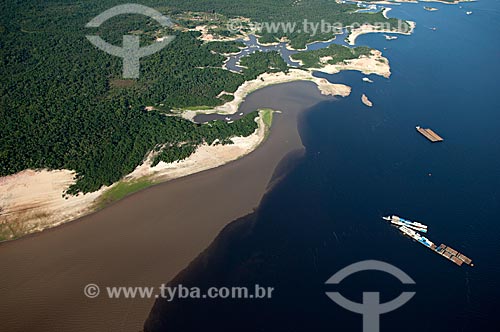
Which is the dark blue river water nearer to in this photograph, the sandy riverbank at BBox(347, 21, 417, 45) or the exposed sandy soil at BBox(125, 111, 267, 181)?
the exposed sandy soil at BBox(125, 111, 267, 181)

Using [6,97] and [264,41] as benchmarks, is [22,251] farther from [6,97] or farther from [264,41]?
[264,41]

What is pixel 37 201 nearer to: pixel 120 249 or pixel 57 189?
pixel 57 189

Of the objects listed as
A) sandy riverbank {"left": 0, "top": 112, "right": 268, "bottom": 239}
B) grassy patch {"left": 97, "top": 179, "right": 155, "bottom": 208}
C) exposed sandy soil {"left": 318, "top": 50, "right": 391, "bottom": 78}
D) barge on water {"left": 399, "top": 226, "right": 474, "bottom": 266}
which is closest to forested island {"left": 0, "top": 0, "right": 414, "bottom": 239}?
sandy riverbank {"left": 0, "top": 112, "right": 268, "bottom": 239}

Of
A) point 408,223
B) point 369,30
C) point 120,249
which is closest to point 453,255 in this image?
point 408,223

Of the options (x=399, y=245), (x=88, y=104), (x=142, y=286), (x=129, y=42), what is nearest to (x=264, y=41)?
(x=129, y=42)

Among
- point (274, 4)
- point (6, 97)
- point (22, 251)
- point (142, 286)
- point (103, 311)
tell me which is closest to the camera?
point (103, 311)

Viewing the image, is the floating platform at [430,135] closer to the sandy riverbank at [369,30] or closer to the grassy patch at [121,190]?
the grassy patch at [121,190]
